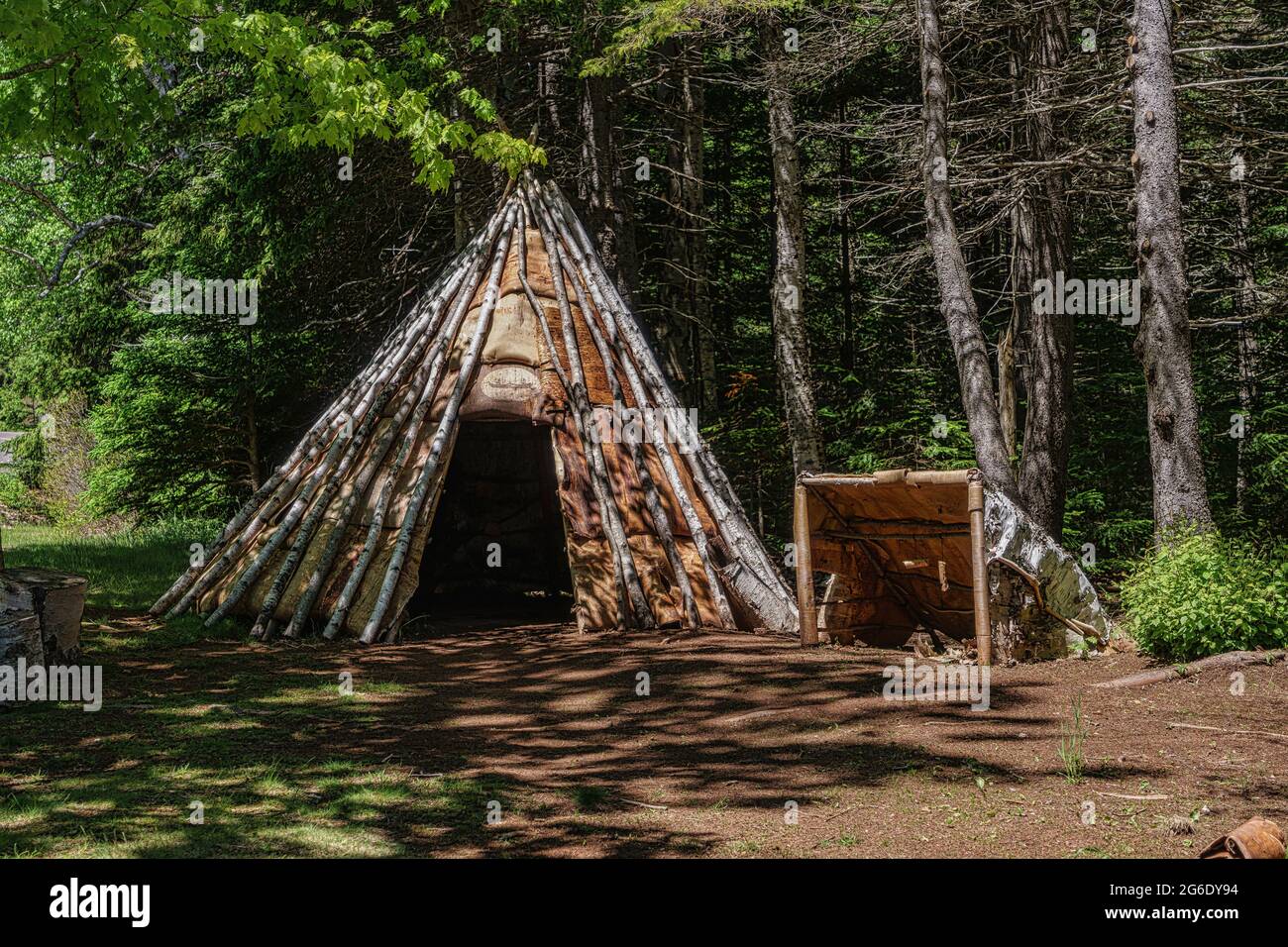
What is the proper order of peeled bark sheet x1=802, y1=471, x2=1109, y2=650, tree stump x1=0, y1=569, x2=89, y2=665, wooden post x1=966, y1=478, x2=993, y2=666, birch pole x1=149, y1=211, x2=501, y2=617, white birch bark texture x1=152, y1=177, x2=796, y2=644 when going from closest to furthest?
tree stump x1=0, y1=569, x2=89, y2=665 → wooden post x1=966, y1=478, x2=993, y2=666 → peeled bark sheet x1=802, y1=471, x2=1109, y2=650 → white birch bark texture x1=152, y1=177, x2=796, y2=644 → birch pole x1=149, y1=211, x2=501, y2=617

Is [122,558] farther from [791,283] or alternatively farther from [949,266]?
[949,266]

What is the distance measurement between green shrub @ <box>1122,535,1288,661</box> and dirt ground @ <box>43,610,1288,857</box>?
35 centimetres

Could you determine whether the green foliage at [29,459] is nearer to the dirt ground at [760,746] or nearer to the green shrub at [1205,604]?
the dirt ground at [760,746]

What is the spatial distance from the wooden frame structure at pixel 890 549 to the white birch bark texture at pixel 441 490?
2.28 ft

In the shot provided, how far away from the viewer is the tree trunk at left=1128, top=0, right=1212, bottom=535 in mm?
8727

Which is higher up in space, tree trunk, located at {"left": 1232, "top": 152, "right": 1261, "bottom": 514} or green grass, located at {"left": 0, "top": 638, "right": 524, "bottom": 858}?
tree trunk, located at {"left": 1232, "top": 152, "right": 1261, "bottom": 514}

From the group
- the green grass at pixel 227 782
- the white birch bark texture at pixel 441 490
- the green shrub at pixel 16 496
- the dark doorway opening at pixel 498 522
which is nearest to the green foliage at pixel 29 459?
the green shrub at pixel 16 496


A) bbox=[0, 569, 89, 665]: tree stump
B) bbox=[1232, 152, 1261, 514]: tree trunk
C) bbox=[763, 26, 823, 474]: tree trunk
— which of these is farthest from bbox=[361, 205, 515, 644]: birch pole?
bbox=[1232, 152, 1261, 514]: tree trunk

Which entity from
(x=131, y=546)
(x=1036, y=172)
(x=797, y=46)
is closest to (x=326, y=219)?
(x=131, y=546)

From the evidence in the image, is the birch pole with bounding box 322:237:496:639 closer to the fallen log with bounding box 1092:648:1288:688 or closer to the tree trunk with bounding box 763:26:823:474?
the tree trunk with bounding box 763:26:823:474

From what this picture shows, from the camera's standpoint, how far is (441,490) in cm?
1018

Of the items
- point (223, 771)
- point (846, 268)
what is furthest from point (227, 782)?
point (846, 268)

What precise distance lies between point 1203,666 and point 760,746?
3243 millimetres

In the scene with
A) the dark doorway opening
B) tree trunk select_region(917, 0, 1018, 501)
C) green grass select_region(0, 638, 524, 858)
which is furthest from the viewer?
the dark doorway opening
